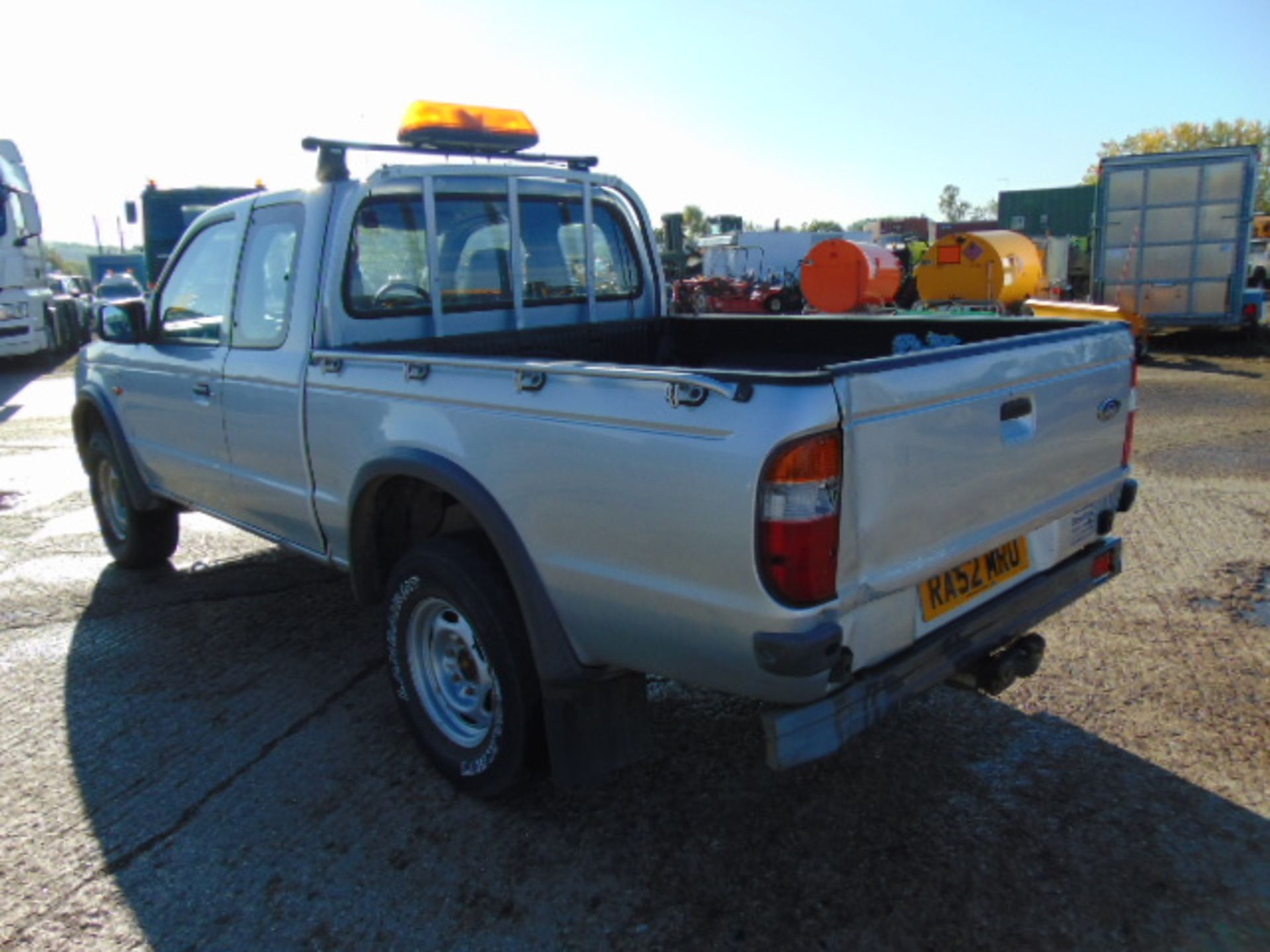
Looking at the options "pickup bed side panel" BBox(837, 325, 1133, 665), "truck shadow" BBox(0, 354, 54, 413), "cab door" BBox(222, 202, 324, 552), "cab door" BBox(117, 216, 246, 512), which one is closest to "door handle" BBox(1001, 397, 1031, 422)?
"pickup bed side panel" BBox(837, 325, 1133, 665)

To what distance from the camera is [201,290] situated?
4664mm

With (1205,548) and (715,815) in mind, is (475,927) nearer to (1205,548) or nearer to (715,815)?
(715,815)

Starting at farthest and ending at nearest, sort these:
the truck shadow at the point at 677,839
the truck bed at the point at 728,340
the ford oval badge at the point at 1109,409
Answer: the truck bed at the point at 728,340, the ford oval badge at the point at 1109,409, the truck shadow at the point at 677,839

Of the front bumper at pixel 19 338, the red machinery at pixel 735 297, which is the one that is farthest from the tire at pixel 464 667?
the red machinery at pixel 735 297

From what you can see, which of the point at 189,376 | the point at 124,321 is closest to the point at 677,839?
the point at 189,376

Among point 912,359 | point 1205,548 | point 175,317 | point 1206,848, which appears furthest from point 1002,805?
point 175,317

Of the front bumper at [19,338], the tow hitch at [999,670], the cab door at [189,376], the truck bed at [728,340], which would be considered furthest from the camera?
the front bumper at [19,338]

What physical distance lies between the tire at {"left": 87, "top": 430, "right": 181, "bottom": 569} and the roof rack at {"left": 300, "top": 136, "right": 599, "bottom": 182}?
251 centimetres

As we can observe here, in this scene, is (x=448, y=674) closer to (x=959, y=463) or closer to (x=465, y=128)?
(x=959, y=463)

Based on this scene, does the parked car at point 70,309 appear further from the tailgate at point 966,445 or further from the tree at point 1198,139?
the tree at point 1198,139

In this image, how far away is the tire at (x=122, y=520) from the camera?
559 centimetres

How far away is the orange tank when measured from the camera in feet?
55.0

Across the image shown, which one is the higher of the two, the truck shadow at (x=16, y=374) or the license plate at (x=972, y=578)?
the license plate at (x=972, y=578)

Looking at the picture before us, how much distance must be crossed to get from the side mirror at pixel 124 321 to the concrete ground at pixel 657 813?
1.47m
